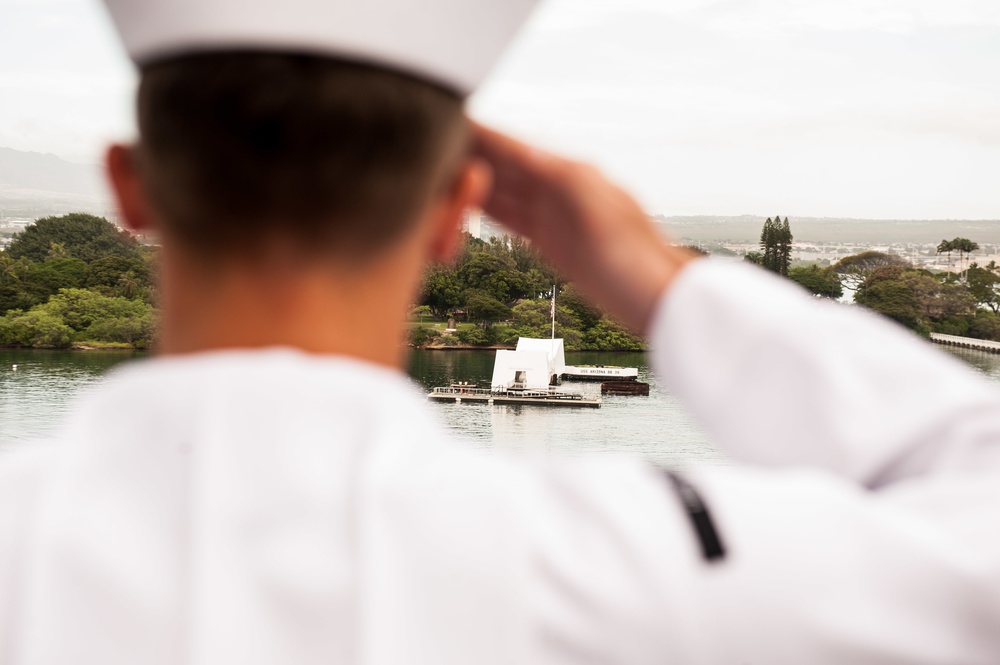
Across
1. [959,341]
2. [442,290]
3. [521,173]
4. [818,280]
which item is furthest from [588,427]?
[521,173]

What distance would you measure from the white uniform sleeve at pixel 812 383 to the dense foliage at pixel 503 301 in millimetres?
19219

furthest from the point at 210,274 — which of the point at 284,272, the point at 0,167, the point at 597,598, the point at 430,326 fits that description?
the point at 0,167

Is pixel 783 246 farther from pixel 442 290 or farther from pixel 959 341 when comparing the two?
pixel 442 290

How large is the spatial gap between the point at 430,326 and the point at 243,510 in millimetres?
25213

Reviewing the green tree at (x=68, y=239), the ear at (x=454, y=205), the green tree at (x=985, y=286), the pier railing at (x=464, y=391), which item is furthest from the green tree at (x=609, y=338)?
the ear at (x=454, y=205)

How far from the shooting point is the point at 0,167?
94.2ft

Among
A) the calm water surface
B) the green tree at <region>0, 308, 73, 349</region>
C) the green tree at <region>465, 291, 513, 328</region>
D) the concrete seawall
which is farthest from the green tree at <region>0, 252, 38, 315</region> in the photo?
the concrete seawall

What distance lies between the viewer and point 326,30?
290 millimetres

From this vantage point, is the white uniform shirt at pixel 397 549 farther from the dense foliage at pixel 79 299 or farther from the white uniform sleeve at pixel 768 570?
the dense foliage at pixel 79 299

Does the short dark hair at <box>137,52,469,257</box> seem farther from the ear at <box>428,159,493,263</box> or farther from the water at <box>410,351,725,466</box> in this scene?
the water at <box>410,351,725,466</box>

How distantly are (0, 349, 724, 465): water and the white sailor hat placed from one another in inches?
669

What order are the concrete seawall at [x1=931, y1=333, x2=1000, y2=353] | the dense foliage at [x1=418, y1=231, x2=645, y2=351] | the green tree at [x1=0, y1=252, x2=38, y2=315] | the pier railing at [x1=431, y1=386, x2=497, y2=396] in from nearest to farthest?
the green tree at [x1=0, y1=252, x2=38, y2=315] < the concrete seawall at [x1=931, y1=333, x2=1000, y2=353] < the dense foliage at [x1=418, y1=231, x2=645, y2=351] < the pier railing at [x1=431, y1=386, x2=497, y2=396]

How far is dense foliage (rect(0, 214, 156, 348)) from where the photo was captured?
17031 millimetres

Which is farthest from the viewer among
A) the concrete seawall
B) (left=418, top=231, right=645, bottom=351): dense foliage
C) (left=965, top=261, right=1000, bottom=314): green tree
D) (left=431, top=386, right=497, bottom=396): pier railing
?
(left=431, top=386, right=497, bottom=396): pier railing
